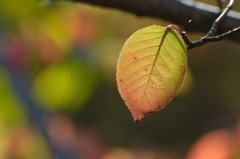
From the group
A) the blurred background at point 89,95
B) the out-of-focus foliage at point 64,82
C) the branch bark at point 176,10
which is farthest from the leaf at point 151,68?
the out-of-focus foliage at point 64,82

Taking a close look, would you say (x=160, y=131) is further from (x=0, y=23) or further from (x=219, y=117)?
(x=0, y=23)

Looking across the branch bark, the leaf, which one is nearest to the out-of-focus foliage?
the branch bark

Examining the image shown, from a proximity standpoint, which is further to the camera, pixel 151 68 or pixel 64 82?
pixel 64 82

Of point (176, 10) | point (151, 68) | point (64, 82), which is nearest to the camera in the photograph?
point (151, 68)

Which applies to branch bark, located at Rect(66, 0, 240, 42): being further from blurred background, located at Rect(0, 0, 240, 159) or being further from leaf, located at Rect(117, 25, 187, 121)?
leaf, located at Rect(117, 25, 187, 121)

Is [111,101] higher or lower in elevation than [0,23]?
lower

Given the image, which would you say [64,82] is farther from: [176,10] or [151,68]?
[151,68]

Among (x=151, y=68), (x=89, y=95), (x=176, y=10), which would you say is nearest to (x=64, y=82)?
(x=176, y=10)

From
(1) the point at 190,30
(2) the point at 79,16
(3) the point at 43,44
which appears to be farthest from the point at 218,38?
(2) the point at 79,16
